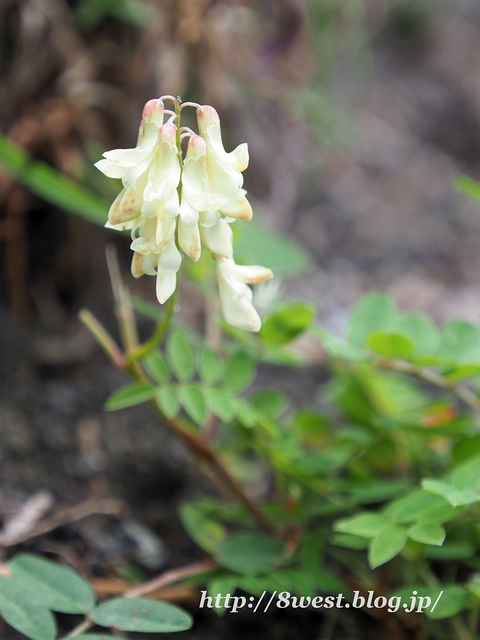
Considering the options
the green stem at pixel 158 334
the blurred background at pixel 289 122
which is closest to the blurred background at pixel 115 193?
the blurred background at pixel 289 122

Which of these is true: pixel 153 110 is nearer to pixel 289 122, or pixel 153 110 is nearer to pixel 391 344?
pixel 391 344

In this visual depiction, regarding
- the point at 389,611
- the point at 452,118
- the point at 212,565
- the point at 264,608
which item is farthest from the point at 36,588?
the point at 452,118

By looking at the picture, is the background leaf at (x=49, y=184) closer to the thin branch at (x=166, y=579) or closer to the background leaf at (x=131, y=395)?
the background leaf at (x=131, y=395)

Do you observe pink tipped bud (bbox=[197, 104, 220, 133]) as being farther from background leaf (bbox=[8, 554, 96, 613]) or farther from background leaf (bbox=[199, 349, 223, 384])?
background leaf (bbox=[8, 554, 96, 613])

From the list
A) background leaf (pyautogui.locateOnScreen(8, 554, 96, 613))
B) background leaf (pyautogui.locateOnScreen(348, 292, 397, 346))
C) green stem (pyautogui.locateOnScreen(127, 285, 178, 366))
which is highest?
background leaf (pyautogui.locateOnScreen(348, 292, 397, 346))

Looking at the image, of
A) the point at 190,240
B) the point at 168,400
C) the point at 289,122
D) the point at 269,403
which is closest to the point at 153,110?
the point at 190,240

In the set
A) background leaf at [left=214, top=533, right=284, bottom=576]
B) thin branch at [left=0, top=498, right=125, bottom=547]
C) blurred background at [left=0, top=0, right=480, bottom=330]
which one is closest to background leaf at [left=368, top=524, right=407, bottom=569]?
background leaf at [left=214, top=533, right=284, bottom=576]
